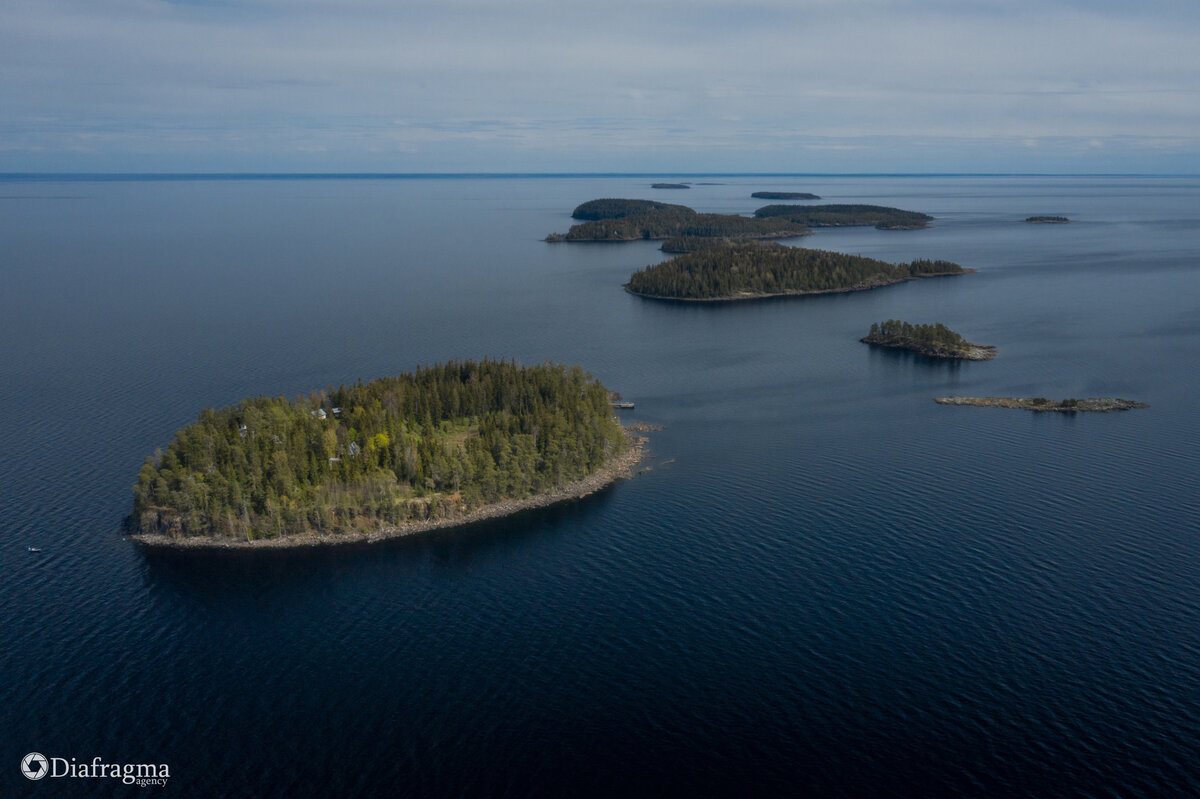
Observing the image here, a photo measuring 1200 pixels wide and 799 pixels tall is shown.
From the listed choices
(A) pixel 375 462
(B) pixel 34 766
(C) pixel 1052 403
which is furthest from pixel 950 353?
(B) pixel 34 766

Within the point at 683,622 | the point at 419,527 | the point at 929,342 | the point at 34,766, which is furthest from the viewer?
the point at 929,342

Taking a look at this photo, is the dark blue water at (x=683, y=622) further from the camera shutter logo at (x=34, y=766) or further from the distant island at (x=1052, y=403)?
the distant island at (x=1052, y=403)

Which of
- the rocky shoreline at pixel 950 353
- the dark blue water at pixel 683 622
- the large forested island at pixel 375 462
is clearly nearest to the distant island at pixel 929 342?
the rocky shoreline at pixel 950 353

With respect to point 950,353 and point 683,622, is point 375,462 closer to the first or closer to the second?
point 683,622

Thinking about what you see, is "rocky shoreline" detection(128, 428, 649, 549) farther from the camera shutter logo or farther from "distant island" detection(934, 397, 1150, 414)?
"distant island" detection(934, 397, 1150, 414)

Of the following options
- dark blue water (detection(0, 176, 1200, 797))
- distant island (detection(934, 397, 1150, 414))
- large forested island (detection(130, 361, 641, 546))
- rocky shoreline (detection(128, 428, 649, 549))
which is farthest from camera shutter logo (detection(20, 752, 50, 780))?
distant island (detection(934, 397, 1150, 414))

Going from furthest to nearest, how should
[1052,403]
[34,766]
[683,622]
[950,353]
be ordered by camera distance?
[950,353] → [1052,403] → [683,622] → [34,766]

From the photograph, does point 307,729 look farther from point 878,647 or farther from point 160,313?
point 160,313

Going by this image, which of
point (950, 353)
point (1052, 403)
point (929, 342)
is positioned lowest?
point (1052, 403)
